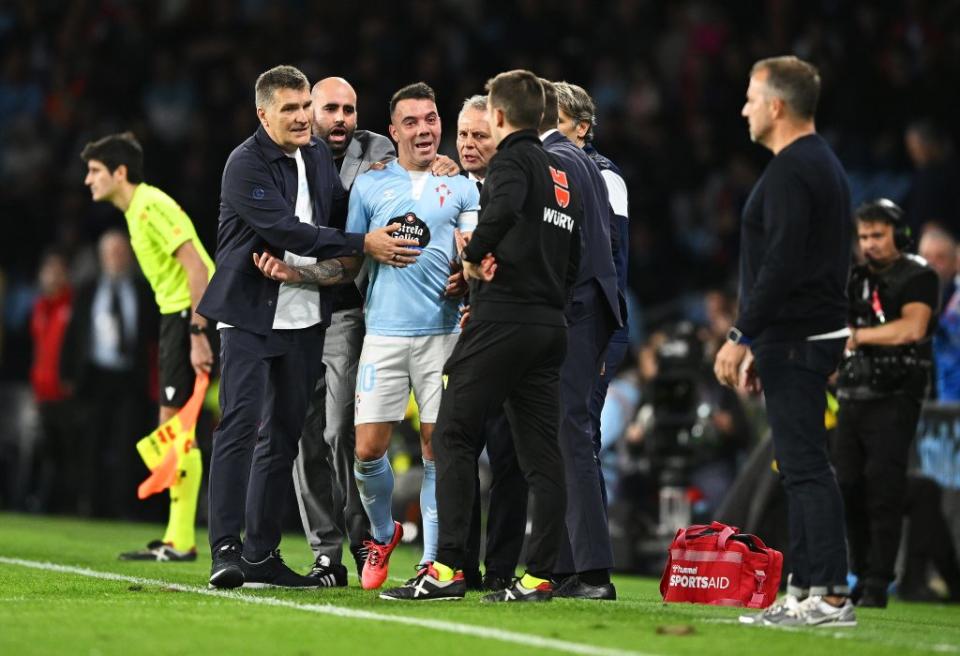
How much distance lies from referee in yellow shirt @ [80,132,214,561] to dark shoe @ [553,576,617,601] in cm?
313

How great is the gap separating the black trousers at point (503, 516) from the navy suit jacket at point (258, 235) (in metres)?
1.15

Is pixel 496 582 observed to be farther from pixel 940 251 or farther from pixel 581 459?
pixel 940 251

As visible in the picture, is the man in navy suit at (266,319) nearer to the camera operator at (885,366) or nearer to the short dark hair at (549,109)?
the short dark hair at (549,109)

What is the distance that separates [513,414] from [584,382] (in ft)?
1.91

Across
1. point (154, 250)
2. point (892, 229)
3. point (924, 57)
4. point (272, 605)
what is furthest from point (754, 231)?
point (924, 57)

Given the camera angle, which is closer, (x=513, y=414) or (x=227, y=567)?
(x=513, y=414)

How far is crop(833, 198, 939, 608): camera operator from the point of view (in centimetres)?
973

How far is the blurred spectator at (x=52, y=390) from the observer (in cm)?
1653

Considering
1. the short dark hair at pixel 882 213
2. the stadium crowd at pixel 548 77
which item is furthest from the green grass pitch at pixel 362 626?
the stadium crowd at pixel 548 77

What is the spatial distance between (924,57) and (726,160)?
2271 millimetres

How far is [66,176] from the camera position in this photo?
19750mm

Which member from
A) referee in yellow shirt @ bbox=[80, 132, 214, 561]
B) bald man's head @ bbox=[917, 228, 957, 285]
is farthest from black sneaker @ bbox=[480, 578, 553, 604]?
Answer: bald man's head @ bbox=[917, 228, 957, 285]

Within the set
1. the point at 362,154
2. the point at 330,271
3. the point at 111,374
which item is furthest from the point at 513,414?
the point at 111,374

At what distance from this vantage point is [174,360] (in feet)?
34.8
